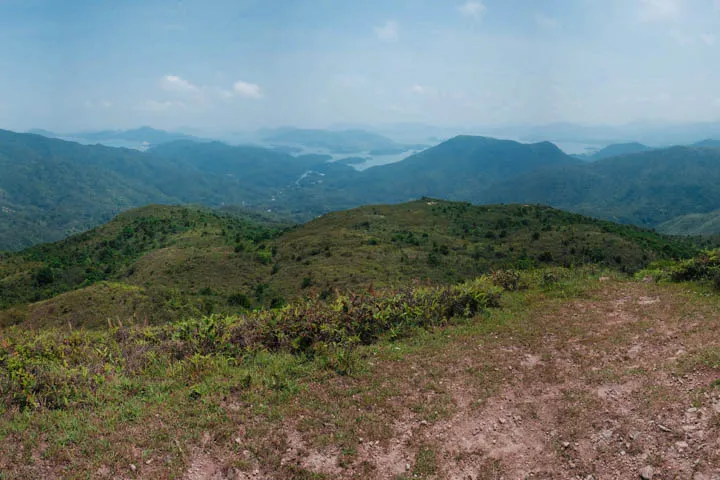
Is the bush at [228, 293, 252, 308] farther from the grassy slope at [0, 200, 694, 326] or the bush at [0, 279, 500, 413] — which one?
the bush at [0, 279, 500, 413]

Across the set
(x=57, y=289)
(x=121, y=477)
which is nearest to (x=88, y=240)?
(x=57, y=289)

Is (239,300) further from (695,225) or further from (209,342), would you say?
(695,225)

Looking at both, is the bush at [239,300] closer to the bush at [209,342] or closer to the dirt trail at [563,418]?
the bush at [209,342]

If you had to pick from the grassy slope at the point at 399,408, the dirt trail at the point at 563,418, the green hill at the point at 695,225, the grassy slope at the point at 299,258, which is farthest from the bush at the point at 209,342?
the green hill at the point at 695,225

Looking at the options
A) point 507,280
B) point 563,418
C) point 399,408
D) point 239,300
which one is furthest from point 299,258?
point 563,418

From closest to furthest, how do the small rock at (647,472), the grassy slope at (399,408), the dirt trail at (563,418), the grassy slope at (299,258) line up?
the small rock at (647,472), the dirt trail at (563,418), the grassy slope at (399,408), the grassy slope at (299,258)

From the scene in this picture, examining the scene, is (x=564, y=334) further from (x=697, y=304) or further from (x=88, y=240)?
(x=88, y=240)

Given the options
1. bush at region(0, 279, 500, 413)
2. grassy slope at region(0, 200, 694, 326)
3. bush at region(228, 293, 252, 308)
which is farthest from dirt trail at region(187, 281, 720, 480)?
bush at region(228, 293, 252, 308)
